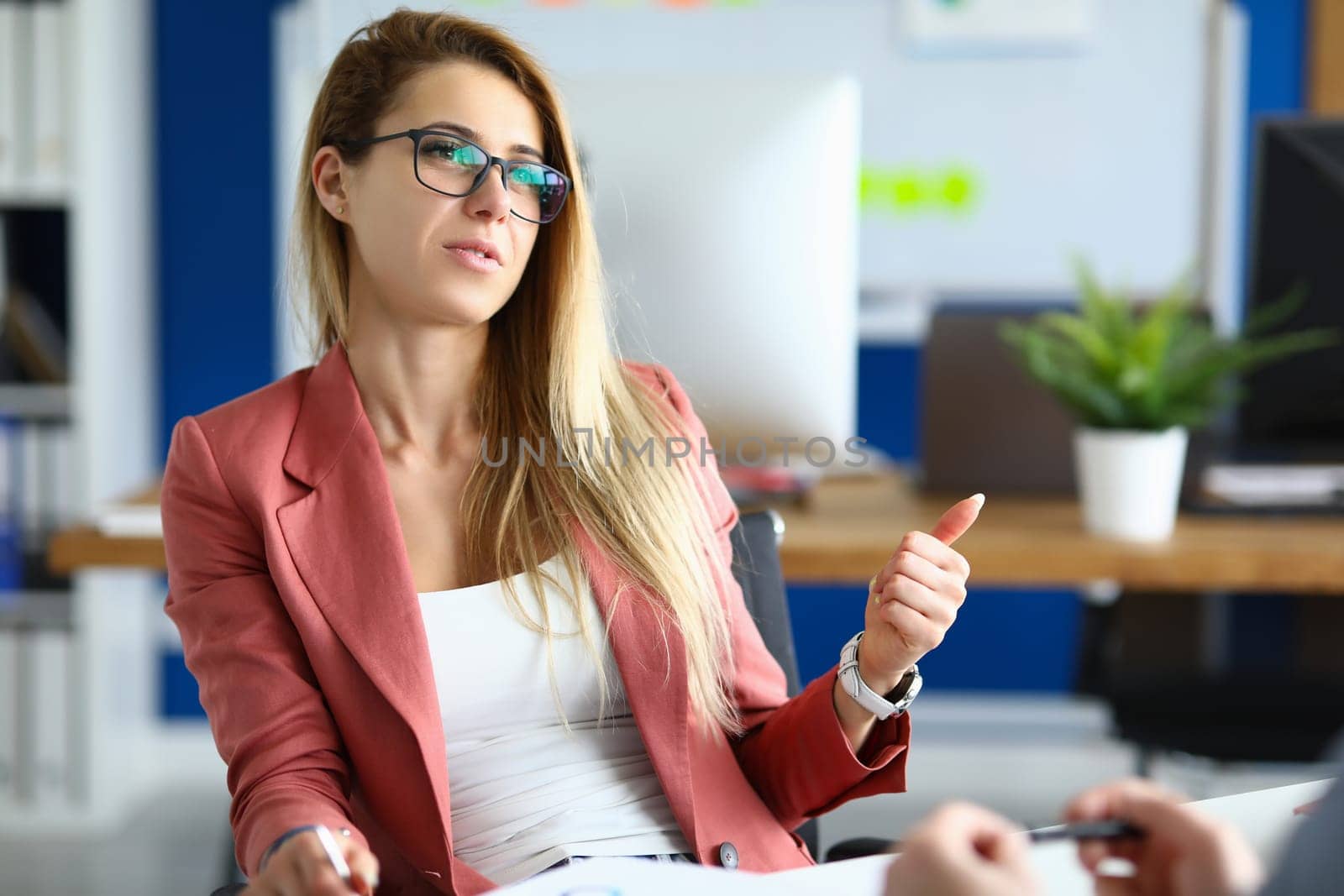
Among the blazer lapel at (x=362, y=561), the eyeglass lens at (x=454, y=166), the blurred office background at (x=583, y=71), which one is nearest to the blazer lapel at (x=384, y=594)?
the blazer lapel at (x=362, y=561)

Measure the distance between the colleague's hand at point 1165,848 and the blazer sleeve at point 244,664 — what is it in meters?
0.58

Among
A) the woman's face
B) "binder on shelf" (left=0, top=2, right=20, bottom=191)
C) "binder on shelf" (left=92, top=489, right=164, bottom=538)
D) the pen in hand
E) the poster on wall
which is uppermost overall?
the poster on wall

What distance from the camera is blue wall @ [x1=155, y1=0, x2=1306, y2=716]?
10.5ft

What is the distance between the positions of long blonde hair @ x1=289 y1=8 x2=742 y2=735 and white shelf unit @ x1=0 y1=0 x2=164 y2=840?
173cm

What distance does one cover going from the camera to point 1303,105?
3.14 metres

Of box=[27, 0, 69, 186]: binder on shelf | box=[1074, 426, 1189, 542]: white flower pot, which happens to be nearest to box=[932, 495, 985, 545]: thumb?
box=[1074, 426, 1189, 542]: white flower pot

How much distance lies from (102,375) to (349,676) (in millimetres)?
2073

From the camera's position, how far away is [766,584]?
1428 mm

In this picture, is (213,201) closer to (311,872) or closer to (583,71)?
(583,71)

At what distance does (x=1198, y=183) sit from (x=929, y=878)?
2865 mm

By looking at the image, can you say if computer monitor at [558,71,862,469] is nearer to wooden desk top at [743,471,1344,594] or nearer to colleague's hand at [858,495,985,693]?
wooden desk top at [743,471,1344,594]

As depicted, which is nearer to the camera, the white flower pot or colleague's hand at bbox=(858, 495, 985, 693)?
colleague's hand at bbox=(858, 495, 985, 693)

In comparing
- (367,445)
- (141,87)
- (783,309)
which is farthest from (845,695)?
(141,87)

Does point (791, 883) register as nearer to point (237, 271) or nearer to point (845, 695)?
point (845, 695)
